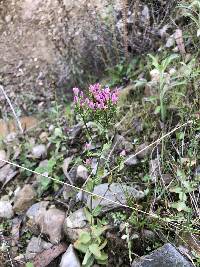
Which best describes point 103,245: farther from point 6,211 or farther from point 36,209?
point 6,211

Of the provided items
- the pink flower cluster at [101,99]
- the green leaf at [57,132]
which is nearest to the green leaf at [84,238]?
the pink flower cluster at [101,99]

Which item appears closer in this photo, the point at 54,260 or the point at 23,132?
the point at 54,260

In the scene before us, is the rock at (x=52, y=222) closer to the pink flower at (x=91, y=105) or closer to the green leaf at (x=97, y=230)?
the green leaf at (x=97, y=230)

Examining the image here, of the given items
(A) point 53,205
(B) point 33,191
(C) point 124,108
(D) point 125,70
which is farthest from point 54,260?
(D) point 125,70

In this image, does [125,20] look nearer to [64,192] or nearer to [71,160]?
[71,160]

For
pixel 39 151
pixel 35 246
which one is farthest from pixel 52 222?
pixel 39 151

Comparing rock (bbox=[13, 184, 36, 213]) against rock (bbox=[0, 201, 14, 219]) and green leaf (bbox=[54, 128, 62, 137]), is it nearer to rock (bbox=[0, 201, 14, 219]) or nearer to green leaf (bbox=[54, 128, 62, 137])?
rock (bbox=[0, 201, 14, 219])

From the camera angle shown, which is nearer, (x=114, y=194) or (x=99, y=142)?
(x=114, y=194)
